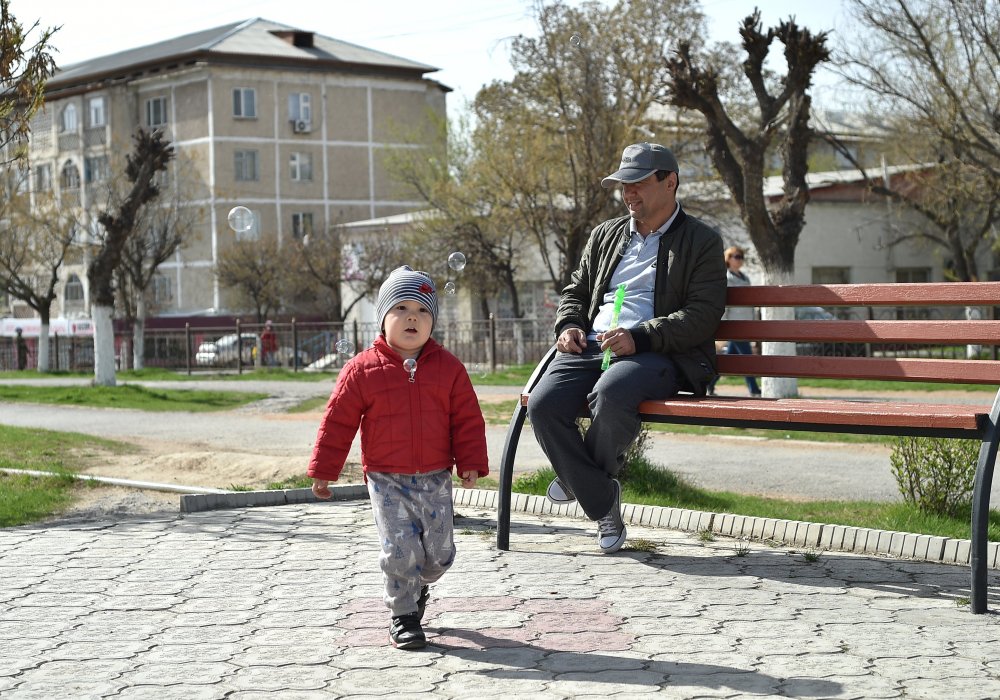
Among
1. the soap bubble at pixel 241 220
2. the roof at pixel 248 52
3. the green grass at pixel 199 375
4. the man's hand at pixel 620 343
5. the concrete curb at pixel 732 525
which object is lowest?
the green grass at pixel 199 375

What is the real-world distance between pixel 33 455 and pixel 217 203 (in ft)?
154

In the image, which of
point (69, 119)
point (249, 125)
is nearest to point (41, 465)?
point (249, 125)

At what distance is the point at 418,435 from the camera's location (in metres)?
4.85

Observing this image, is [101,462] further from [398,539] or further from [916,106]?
[916,106]

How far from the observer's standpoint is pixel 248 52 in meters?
60.4

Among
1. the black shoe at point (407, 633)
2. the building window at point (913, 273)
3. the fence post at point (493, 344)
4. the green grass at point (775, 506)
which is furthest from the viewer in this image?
the building window at point (913, 273)

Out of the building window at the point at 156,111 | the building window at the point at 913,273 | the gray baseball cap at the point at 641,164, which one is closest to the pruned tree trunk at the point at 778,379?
the gray baseball cap at the point at 641,164

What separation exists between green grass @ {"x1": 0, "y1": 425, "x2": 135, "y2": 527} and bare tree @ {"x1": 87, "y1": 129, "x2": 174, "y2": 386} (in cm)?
1232

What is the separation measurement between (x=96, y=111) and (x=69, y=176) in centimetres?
353

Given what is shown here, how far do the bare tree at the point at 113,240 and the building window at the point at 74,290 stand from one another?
3940cm

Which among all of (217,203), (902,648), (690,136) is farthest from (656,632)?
(217,203)

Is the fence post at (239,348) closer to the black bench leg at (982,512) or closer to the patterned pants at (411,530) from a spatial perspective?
the patterned pants at (411,530)

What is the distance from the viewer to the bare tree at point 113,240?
26594 millimetres

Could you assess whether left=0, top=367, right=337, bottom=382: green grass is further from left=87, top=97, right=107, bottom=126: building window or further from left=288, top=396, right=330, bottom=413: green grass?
left=87, top=97, right=107, bottom=126: building window
